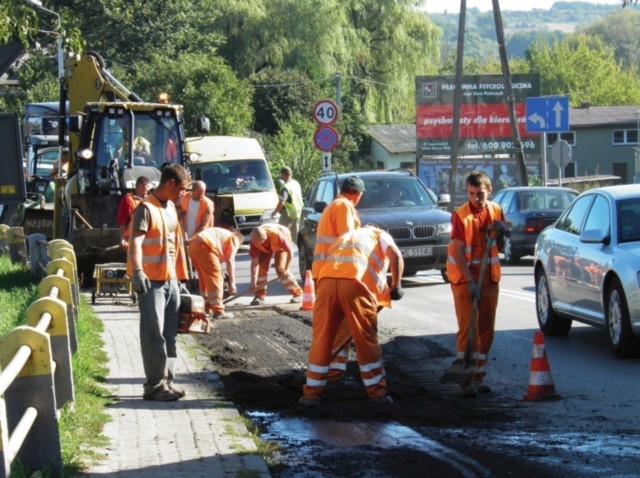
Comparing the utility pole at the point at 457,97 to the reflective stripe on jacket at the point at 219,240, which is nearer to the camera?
the reflective stripe on jacket at the point at 219,240

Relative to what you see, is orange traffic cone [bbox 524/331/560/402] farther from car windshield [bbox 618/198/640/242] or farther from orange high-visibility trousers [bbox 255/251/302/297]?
orange high-visibility trousers [bbox 255/251/302/297]

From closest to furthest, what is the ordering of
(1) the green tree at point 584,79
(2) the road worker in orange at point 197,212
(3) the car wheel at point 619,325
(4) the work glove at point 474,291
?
(4) the work glove at point 474,291 → (3) the car wheel at point 619,325 → (2) the road worker in orange at point 197,212 → (1) the green tree at point 584,79

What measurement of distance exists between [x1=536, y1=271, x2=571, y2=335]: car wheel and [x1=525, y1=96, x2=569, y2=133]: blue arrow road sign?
2011 cm

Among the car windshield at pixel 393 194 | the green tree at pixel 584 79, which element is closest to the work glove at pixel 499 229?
the car windshield at pixel 393 194

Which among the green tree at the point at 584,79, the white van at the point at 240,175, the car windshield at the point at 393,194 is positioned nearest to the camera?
the car windshield at the point at 393,194

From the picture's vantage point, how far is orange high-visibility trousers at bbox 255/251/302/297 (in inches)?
688

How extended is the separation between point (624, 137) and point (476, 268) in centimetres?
8054

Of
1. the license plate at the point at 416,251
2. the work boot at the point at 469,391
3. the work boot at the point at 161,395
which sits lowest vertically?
the license plate at the point at 416,251

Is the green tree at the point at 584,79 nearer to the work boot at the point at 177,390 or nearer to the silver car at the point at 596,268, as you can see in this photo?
the silver car at the point at 596,268

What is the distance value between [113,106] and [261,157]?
1132 centimetres

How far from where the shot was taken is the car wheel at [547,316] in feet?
46.1

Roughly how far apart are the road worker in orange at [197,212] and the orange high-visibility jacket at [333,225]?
6764 mm

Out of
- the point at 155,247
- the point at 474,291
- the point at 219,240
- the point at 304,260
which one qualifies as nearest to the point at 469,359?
the point at 474,291

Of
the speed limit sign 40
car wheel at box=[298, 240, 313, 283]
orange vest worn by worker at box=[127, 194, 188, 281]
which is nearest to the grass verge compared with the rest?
orange vest worn by worker at box=[127, 194, 188, 281]
